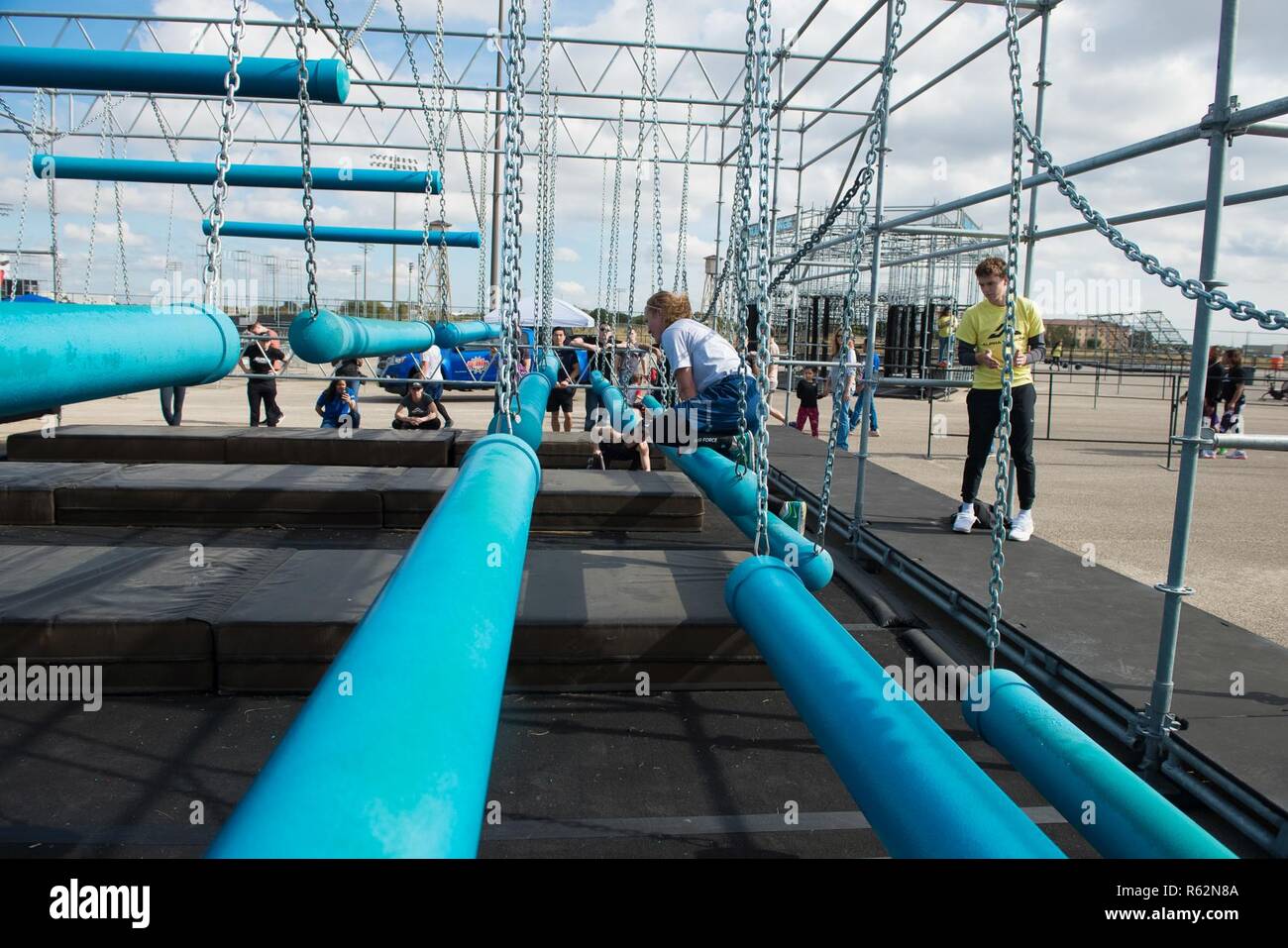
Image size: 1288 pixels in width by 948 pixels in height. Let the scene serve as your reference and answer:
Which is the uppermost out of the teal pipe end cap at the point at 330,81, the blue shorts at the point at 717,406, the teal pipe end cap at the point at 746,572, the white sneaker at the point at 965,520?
the teal pipe end cap at the point at 330,81

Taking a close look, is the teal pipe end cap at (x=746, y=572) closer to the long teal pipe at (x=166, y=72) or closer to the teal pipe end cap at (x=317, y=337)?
the teal pipe end cap at (x=317, y=337)

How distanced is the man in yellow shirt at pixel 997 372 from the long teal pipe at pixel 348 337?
11.2ft

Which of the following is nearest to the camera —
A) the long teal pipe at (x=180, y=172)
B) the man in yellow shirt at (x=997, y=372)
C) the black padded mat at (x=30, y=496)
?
the man in yellow shirt at (x=997, y=372)

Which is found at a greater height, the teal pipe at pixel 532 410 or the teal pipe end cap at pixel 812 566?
the teal pipe at pixel 532 410

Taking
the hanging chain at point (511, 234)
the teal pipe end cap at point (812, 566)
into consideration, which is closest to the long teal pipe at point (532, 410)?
the hanging chain at point (511, 234)

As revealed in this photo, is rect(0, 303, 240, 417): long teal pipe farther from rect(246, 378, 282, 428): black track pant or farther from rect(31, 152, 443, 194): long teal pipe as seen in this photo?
rect(246, 378, 282, 428): black track pant

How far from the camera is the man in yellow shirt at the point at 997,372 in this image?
5191 mm

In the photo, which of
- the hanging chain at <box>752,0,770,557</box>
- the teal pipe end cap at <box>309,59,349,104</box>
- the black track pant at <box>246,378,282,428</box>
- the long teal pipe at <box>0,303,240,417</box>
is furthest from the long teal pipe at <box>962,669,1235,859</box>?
the black track pant at <box>246,378,282,428</box>

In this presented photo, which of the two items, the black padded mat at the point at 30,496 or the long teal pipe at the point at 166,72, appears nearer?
the long teal pipe at the point at 166,72

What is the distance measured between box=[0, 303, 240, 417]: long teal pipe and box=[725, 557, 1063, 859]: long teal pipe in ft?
4.72

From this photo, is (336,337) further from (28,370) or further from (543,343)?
(543,343)

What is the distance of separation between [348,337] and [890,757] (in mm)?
3596

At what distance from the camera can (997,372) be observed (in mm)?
5328
